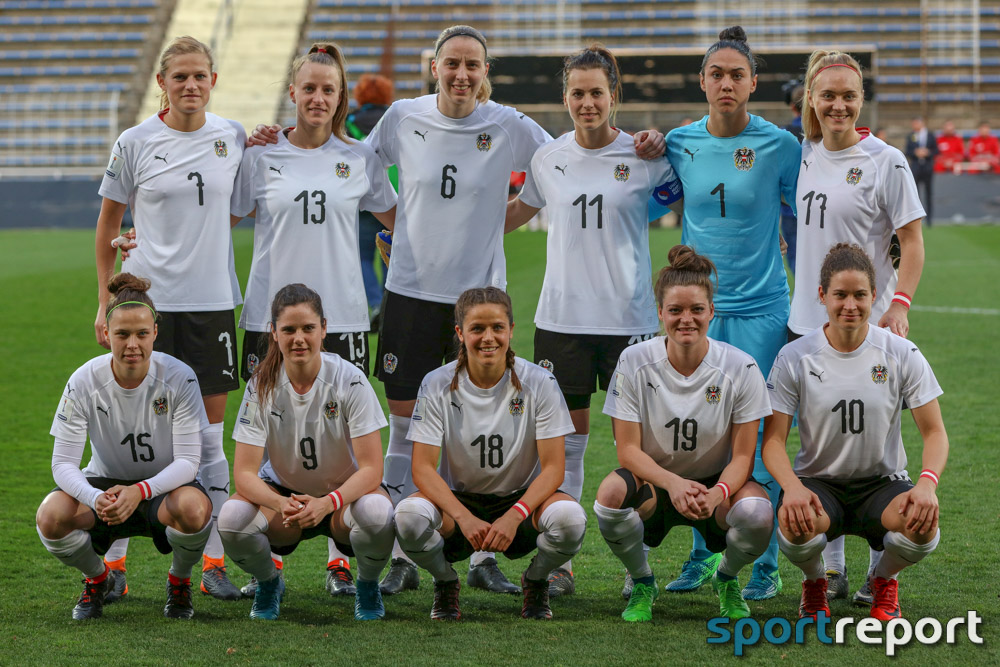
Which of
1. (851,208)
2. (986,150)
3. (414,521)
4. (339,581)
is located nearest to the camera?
(414,521)

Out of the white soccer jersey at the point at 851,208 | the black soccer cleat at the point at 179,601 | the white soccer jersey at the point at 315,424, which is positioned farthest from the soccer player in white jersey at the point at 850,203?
the black soccer cleat at the point at 179,601

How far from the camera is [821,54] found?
3432 mm

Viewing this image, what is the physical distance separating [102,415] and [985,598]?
8.65ft

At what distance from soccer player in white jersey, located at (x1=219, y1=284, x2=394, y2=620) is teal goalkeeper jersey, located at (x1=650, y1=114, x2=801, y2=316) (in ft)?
3.83

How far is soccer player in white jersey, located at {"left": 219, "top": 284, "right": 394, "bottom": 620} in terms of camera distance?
3143mm

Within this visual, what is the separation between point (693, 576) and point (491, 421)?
2.81 ft

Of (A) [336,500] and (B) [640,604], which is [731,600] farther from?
(A) [336,500]

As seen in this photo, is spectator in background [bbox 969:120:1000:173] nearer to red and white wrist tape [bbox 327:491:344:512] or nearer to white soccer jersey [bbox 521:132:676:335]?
white soccer jersey [bbox 521:132:676:335]

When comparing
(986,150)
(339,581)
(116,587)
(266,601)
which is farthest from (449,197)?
(986,150)

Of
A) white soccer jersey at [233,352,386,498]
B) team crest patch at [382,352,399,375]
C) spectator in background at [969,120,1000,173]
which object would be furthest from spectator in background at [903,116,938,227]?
white soccer jersey at [233,352,386,498]

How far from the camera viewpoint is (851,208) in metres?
3.32

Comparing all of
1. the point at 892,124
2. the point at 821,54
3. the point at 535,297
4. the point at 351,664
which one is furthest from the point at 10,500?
the point at 892,124

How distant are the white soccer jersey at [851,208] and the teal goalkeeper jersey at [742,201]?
0.35ft

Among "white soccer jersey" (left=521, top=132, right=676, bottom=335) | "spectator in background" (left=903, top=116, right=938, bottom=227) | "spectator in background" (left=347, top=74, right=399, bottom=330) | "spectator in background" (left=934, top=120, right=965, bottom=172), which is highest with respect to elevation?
"spectator in background" (left=934, top=120, right=965, bottom=172)
